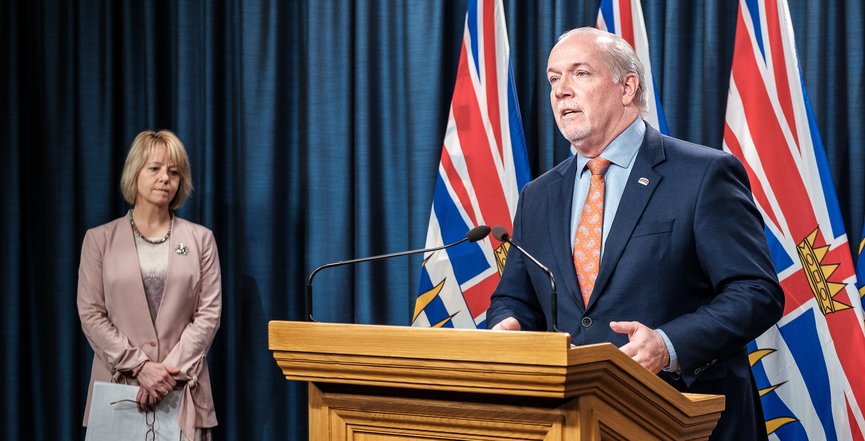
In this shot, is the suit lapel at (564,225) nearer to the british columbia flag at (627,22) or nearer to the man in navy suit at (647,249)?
the man in navy suit at (647,249)

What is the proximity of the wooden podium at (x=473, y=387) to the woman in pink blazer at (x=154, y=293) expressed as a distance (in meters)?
2.10

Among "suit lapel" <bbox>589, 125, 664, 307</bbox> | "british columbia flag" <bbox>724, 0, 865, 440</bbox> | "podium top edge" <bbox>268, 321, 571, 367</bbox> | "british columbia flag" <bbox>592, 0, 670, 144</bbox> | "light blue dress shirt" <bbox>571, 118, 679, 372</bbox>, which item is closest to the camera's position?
"podium top edge" <bbox>268, 321, 571, 367</bbox>

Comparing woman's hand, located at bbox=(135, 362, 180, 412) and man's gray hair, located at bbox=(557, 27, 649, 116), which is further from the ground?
man's gray hair, located at bbox=(557, 27, 649, 116)

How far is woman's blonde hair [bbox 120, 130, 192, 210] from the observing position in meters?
3.50

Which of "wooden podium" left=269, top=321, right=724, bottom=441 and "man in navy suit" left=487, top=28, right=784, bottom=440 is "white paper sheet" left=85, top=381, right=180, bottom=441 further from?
"wooden podium" left=269, top=321, right=724, bottom=441

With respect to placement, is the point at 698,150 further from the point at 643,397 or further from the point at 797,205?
the point at 797,205

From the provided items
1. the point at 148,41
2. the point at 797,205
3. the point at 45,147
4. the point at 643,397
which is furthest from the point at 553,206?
the point at 45,147

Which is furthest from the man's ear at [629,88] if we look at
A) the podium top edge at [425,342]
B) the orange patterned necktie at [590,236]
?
the podium top edge at [425,342]

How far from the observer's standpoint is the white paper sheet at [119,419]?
126 inches

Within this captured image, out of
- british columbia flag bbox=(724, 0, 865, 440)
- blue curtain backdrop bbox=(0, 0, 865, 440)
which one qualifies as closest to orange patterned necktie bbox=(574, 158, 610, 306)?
british columbia flag bbox=(724, 0, 865, 440)

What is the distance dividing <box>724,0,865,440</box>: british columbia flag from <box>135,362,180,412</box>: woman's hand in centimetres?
226

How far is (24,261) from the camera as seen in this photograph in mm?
4195

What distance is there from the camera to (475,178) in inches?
132

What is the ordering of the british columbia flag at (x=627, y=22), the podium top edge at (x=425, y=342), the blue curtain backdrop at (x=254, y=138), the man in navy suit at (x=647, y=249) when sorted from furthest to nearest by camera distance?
1. the blue curtain backdrop at (x=254, y=138)
2. the british columbia flag at (x=627, y=22)
3. the man in navy suit at (x=647, y=249)
4. the podium top edge at (x=425, y=342)
